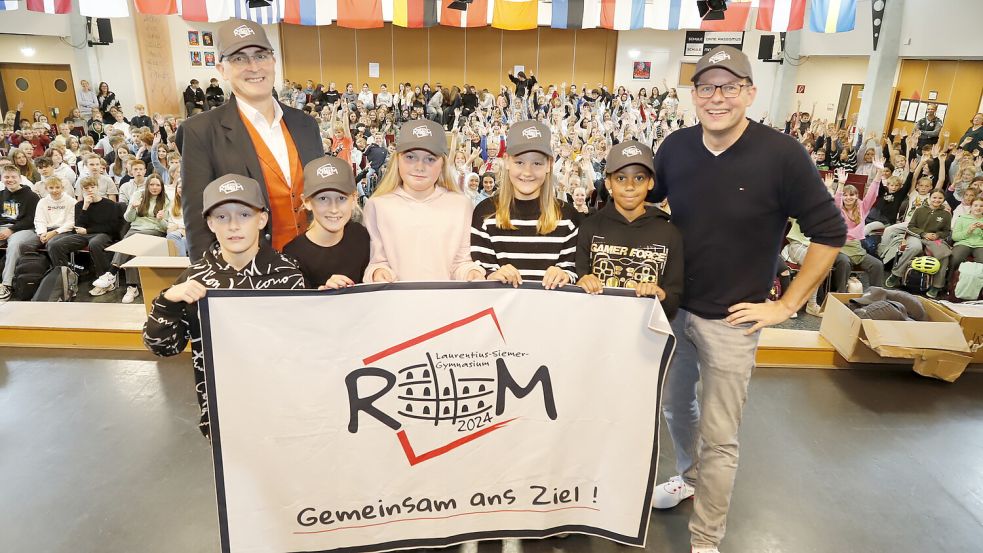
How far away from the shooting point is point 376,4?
1455 centimetres

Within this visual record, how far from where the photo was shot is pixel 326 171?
7.44 feet

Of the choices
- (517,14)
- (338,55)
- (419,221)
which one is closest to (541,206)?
(419,221)

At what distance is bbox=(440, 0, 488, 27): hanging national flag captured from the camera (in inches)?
568

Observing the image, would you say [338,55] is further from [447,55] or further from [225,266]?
[225,266]

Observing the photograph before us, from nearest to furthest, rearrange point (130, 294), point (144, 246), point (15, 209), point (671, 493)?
point (671, 493) → point (144, 246) → point (130, 294) → point (15, 209)

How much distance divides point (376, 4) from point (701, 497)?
1490cm

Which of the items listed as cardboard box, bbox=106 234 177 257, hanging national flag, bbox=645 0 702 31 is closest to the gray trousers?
cardboard box, bbox=106 234 177 257

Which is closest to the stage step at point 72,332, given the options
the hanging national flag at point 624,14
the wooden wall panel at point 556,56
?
the hanging national flag at point 624,14

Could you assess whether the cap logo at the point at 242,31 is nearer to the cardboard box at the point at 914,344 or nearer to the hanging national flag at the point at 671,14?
the cardboard box at the point at 914,344

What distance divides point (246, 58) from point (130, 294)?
13.1ft

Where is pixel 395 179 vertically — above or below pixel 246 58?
below

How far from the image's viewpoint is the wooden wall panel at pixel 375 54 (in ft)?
68.7

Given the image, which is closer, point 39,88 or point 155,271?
point 155,271

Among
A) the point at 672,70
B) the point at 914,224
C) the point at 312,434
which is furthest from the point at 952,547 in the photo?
the point at 672,70
